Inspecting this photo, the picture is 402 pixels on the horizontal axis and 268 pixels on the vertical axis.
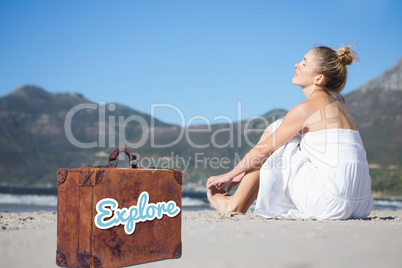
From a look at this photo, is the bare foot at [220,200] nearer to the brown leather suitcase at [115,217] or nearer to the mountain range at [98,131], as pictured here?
the brown leather suitcase at [115,217]

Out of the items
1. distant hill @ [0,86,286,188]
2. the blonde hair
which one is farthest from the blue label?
distant hill @ [0,86,286,188]

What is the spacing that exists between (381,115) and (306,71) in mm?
85063

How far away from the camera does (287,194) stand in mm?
2971

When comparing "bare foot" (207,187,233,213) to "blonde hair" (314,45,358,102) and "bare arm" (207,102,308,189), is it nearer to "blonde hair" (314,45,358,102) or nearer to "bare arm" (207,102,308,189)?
→ "bare arm" (207,102,308,189)

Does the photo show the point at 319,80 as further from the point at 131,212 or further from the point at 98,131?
the point at 98,131

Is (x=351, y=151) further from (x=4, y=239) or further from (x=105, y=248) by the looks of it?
(x=4, y=239)

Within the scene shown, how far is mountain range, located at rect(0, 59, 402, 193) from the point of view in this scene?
213 feet

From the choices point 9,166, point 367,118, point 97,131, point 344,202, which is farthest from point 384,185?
point 9,166

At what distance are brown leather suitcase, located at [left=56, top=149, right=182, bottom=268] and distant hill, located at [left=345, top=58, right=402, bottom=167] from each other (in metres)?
69.7

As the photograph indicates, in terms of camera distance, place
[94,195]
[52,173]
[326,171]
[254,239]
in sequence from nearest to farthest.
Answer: [94,195] < [254,239] < [326,171] < [52,173]

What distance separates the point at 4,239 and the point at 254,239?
57.8 inches

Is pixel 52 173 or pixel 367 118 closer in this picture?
pixel 52 173

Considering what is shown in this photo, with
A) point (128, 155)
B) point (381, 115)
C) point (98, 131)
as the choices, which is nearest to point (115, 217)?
point (128, 155)

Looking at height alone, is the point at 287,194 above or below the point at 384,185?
above
